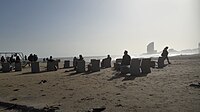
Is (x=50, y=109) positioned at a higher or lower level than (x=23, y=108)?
higher

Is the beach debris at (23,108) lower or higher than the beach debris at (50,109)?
lower

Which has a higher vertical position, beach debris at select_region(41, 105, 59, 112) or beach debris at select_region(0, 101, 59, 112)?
beach debris at select_region(41, 105, 59, 112)

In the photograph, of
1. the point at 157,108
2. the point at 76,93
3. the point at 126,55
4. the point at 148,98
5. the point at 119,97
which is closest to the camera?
the point at 157,108

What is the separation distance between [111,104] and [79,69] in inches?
640

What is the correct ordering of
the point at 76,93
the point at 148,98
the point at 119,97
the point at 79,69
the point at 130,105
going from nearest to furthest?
1. the point at 130,105
2. the point at 148,98
3. the point at 119,97
4. the point at 76,93
5. the point at 79,69

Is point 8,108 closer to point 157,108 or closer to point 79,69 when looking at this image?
point 157,108

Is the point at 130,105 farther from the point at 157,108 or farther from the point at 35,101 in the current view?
the point at 35,101

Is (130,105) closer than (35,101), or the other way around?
(130,105)

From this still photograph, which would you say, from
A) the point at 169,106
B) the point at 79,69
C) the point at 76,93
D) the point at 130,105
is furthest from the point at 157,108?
the point at 79,69

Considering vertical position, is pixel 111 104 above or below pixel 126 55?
below

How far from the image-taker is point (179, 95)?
10.6 meters

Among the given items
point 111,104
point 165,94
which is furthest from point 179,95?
point 111,104

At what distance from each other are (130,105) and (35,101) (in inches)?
169

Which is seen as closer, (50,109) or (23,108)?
(50,109)
